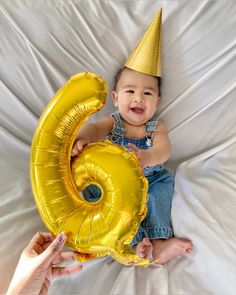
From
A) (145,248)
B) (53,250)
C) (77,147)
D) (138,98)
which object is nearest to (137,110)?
(138,98)

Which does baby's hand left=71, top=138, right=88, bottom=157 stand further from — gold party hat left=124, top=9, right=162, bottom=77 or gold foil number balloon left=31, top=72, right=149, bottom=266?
gold party hat left=124, top=9, right=162, bottom=77

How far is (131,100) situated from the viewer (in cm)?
105

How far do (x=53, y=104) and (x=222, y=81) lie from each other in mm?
566

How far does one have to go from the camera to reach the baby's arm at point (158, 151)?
38.5 inches

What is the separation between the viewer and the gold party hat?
1.02 m

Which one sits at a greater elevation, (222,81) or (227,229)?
(222,81)

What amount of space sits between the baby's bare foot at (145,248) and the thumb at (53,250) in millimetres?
262

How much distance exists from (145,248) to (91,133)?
0.34 meters

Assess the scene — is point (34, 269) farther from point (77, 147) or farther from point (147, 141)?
point (147, 141)

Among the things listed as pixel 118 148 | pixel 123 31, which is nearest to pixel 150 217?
pixel 118 148

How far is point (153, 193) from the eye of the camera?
108 centimetres

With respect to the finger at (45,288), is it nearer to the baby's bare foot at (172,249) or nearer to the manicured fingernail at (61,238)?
the manicured fingernail at (61,238)

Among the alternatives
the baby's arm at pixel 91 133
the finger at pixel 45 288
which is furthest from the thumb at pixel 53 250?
the baby's arm at pixel 91 133

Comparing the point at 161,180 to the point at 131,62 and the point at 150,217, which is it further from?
the point at 131,62
